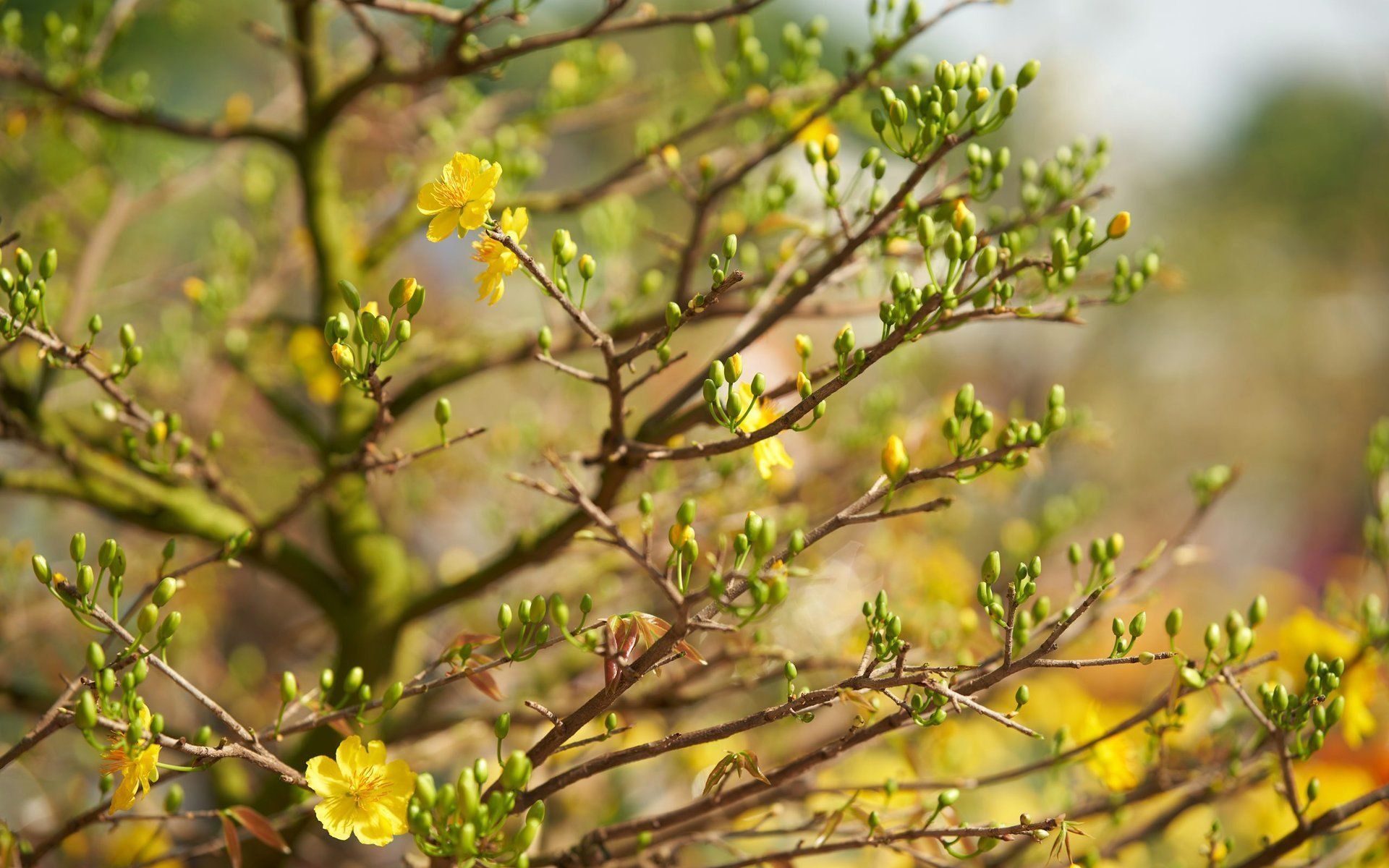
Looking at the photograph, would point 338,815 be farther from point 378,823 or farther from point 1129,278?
point 1129,278

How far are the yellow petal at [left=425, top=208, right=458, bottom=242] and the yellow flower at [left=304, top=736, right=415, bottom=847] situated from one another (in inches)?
15.3

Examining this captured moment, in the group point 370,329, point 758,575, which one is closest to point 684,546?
point 758,575

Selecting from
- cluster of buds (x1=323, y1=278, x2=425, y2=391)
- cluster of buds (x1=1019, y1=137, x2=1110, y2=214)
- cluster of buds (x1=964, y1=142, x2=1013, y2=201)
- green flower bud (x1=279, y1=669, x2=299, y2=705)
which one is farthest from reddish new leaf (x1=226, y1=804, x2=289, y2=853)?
cluster of buds (x1=1019, y1=137, x2=1110, y2=214)

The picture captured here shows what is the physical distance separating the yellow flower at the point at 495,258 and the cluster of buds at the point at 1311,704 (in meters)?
0.68

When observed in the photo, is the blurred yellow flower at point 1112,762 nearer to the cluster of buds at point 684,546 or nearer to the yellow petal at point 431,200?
Answer: the cluster of buds at point 684,546

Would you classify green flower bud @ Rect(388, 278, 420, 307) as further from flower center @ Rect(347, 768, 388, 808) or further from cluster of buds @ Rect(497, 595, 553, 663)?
flower center @ Rect(347, 768, 388, 808)

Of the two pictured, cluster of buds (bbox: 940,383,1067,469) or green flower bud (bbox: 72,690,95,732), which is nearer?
green flower bud (bbox: 72,690,95,732)

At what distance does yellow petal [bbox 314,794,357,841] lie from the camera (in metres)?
0.68

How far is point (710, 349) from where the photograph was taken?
12.7 feet

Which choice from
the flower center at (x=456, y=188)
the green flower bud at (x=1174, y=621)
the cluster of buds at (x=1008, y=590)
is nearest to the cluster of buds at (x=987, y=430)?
the cluster of buds at (x=1008, y=590)

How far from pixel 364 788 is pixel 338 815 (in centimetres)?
3

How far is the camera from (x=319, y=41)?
1.29 meters

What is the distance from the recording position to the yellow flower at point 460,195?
26.0 inches

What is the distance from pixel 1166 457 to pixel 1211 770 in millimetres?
8853
